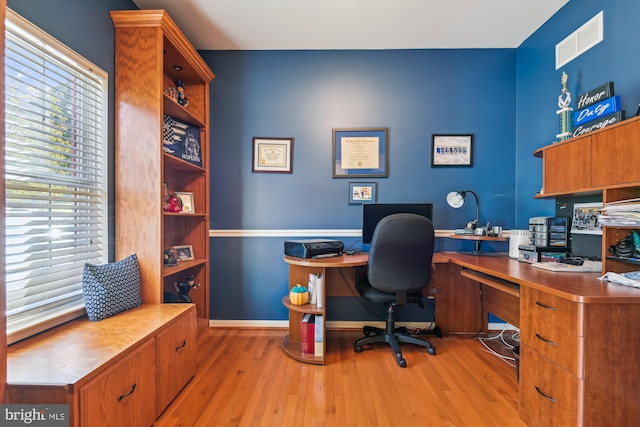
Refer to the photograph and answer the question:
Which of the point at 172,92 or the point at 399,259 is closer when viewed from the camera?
the point at 399,259

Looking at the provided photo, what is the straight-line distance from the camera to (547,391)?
3.95ft

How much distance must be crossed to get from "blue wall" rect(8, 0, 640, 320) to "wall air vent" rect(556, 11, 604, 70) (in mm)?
480

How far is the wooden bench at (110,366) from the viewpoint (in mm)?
915

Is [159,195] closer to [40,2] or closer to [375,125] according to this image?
[40,2]

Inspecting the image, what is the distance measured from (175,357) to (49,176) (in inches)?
46.2

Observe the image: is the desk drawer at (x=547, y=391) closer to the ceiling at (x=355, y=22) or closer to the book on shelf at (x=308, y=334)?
the book on shelf at (x=308, y=334)

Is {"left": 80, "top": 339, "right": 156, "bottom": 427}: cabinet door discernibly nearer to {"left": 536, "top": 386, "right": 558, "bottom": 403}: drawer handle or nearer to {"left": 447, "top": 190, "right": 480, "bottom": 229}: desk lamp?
{"left": 536, "top": 386, "right": 558, "bottom": 403}: drawer handle

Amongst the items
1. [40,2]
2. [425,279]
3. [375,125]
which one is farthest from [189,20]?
[425,279]

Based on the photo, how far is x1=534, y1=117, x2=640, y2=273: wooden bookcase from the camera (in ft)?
4.16

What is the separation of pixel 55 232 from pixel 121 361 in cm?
80

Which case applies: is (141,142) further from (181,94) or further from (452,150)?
(452,150)

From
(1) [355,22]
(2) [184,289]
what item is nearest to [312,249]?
(2) [184,289]

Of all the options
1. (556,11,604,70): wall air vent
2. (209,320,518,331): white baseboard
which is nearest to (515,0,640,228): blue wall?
(556,11,604,70): wall air vent

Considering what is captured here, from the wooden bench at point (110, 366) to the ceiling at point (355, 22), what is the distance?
7.30 ft
